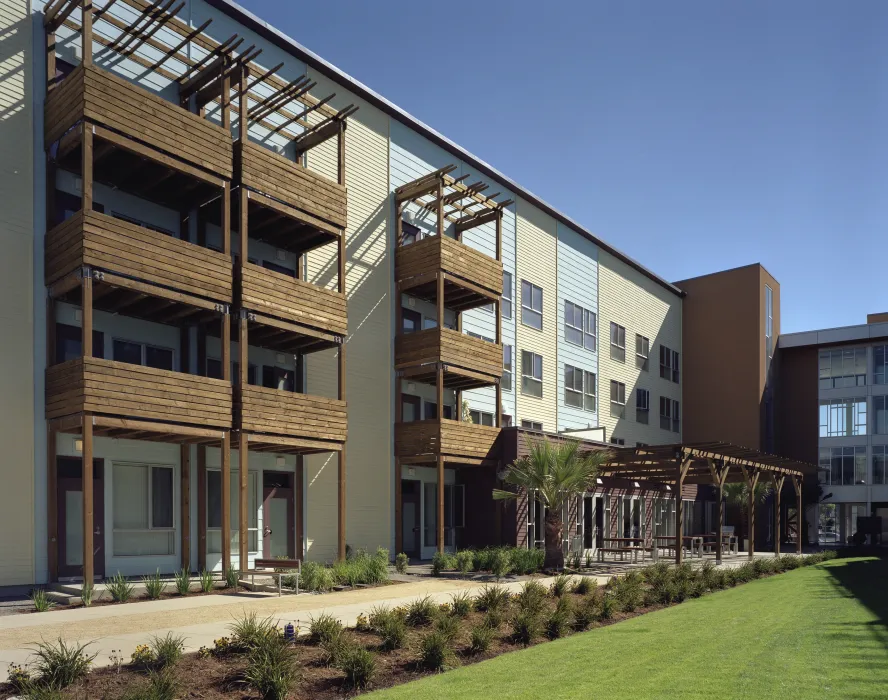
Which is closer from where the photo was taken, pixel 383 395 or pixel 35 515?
pixel 35 515

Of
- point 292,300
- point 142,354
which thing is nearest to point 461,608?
point 292,300

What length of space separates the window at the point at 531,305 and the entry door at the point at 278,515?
46.8 ft

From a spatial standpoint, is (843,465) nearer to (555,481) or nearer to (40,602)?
(555,481)

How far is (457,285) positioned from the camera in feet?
91.5

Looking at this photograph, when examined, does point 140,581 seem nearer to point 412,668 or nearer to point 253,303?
point 253,303

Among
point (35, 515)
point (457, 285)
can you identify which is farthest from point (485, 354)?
point (35, 515)

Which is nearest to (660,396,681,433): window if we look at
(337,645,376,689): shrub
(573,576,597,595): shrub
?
(573,576,597,595): shrub

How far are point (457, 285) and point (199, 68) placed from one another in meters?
10.8

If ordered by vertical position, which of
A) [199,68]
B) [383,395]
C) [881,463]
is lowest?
[881,463]

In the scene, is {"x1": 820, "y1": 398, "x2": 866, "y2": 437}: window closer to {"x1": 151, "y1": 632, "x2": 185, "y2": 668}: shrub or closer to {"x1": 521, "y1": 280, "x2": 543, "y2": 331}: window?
{"x1": 521, "y1": 280, "x2": 543, "y2": 331}: window

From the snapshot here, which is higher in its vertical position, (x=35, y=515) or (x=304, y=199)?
(x=304, y=199)

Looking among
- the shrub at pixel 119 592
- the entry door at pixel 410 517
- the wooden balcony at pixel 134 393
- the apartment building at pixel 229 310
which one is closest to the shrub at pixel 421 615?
the shrub at pixel 119 592

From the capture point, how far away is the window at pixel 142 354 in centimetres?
2005

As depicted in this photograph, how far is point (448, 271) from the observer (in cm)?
2698
